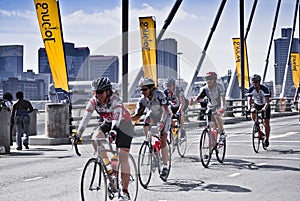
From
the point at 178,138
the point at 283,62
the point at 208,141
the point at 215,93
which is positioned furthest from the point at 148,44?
the point at 283,62

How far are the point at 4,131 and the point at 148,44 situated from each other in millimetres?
11498

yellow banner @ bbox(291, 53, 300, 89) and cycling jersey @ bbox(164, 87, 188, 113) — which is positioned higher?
yellow banner @ bbox(291, 53, 300, 89)

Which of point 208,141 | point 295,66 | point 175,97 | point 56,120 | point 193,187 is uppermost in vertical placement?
point 295,66

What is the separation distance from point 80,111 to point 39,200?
42.4 feet

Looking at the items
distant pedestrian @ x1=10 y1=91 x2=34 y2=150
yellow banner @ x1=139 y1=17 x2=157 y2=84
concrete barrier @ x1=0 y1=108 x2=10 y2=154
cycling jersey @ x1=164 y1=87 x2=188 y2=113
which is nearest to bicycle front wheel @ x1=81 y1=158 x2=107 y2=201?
cycling jersey @ x1=164 y1=87 x2=188 y2=113

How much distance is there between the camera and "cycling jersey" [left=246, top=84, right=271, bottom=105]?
47.9ft

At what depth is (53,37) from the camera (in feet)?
67.5

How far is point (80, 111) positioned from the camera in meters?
21.4

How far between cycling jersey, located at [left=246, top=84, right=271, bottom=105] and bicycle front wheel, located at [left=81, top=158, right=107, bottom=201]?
8125mm

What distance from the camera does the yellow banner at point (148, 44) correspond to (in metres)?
25.6

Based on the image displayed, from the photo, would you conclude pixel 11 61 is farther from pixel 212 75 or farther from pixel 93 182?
pixel 93 182

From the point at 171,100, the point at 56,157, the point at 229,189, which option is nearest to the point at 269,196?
the point at 229,189

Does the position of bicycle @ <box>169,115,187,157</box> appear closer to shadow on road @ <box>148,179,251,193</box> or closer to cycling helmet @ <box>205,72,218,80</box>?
cycling helmet @ <box>205,72,218,80</box>

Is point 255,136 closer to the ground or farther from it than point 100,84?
closer to the ground
